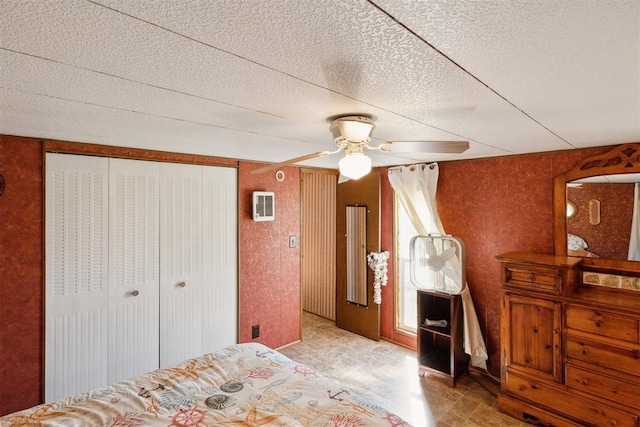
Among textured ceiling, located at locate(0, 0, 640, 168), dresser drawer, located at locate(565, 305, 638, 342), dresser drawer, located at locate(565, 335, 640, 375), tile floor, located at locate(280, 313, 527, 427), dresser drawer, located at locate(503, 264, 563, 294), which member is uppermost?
textured ceiling, located at locate(0, 0, 640, 168)

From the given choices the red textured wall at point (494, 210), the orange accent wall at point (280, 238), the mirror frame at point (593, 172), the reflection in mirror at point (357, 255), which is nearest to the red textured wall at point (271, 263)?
the orange accent wall at point (280, 238)

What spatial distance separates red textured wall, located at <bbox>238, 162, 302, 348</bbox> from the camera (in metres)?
3.58

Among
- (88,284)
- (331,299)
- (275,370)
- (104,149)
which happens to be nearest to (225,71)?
(275,370)

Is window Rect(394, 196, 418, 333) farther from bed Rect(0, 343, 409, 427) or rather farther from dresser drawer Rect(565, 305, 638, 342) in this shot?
bed Rect(0, 343, 409, 427)

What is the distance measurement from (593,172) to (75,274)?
4179 mm

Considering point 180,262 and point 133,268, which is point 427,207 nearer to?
point 180,262

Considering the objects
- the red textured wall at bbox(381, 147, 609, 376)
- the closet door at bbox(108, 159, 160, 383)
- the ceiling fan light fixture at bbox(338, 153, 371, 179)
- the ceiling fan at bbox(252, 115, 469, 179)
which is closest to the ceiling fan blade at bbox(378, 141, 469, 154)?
the ceiling fan at bbox(252, 115, 469, 179)

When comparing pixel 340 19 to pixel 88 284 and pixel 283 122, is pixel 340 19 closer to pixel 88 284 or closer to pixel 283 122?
pixel 283 122

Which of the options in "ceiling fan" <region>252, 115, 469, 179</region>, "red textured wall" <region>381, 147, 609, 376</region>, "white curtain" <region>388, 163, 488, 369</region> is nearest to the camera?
"ceiling fan" <region>252, 115, 469, 179</region>

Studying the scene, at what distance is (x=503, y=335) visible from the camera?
2.76 m

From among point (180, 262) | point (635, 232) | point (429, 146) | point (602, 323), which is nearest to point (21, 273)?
point (180, 262)

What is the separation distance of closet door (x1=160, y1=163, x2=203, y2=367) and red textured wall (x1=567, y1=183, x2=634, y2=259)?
338 centimetres

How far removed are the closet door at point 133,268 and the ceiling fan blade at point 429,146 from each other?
7.26 feet

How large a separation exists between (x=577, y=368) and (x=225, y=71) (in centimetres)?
298
